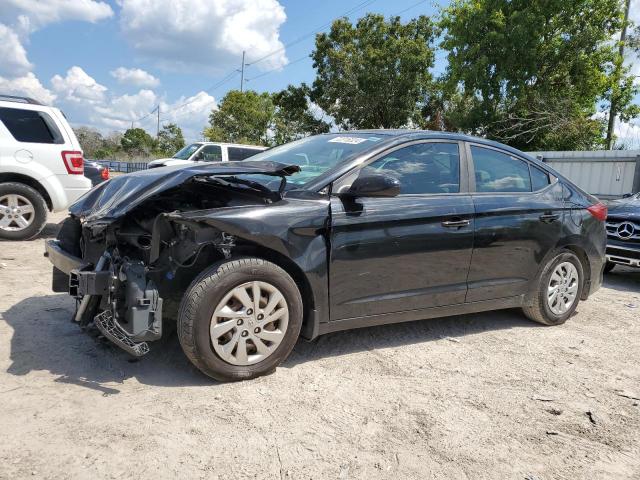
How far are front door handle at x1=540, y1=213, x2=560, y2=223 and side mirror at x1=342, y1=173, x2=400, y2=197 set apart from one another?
1690mm

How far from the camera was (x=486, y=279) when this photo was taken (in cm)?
422

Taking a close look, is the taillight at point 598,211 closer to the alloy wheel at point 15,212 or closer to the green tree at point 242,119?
the alloy wheel at point 15,212

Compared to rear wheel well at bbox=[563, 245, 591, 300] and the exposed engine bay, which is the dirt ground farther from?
rear wheel well at bbox=[563, 245, 591, 300]

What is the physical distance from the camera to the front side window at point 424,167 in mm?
3844

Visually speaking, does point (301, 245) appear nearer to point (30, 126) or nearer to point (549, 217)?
point (549, 217)

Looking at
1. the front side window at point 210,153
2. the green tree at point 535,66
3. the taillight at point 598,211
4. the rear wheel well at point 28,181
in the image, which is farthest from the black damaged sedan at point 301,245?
the green tree at point 535,66

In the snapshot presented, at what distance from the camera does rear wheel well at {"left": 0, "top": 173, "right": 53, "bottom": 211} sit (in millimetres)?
7598

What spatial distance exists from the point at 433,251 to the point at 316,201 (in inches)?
38.6

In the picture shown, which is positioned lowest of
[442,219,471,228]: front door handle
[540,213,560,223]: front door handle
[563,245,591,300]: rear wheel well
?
[563,245,591,300]: rear wheel well

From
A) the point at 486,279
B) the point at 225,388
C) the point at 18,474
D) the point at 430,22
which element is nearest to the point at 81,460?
the point at 18,474

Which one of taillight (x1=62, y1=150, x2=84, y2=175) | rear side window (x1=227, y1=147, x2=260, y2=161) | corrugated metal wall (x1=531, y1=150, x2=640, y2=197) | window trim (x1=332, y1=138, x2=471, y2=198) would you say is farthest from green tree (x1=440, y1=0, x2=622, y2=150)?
window trim (x1=332, y1=138, x2=471, y2=198)

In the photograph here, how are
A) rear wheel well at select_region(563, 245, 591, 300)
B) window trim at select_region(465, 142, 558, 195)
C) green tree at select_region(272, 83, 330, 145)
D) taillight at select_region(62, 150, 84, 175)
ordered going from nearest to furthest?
window trim at select_region(465, 142, 558, 195)
rear wheel well at select_region(563, 245, 591, 300)
taillight at select_region(62, 150, 84, 175)
green tree at select_region(272, 83, 330, 145)

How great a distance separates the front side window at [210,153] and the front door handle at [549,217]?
12.6 metres

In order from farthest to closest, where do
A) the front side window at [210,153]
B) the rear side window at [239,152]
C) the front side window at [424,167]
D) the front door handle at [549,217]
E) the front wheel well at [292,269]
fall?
the front side window at [210,153], the rear side window at [239,152], the front door handle at [549,217], the front side window at [424,167], the front wheel well at [292,269]
